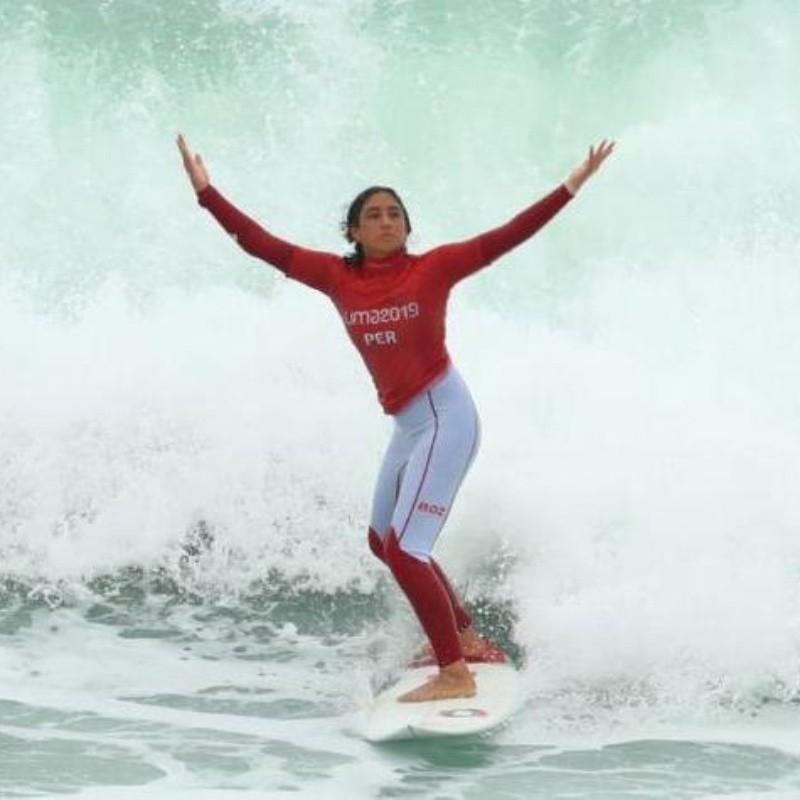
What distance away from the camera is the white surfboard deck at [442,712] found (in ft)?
15.7

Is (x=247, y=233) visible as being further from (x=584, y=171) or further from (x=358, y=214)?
(x=584, y=171)

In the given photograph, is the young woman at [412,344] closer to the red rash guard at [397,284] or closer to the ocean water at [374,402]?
the red rash guard at [397,284]

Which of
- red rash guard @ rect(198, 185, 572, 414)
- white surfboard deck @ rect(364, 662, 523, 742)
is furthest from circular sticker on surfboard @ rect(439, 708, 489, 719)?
red rash guard @ rect(198, 185, 572, 414)

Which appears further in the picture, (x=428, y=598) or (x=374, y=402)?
(x=374, y=402)

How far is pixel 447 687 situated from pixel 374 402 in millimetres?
2867

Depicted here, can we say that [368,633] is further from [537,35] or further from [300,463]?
[537,35]

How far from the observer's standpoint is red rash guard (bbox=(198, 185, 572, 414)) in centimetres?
493

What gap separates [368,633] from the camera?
6.14m

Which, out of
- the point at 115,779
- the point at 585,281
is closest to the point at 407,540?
the point at 115,779

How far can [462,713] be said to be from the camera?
490cm

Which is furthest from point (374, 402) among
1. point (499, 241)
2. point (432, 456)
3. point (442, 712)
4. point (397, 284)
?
point (442, 712)

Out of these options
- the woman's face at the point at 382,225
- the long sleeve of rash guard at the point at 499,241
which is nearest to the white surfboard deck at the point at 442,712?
the long sleeve of rash guard at the point at 499,241

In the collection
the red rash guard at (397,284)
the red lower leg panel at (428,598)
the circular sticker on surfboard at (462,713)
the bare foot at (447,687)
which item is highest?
the red rash guard at (397,284)

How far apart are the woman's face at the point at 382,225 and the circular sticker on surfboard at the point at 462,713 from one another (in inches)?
60.2
